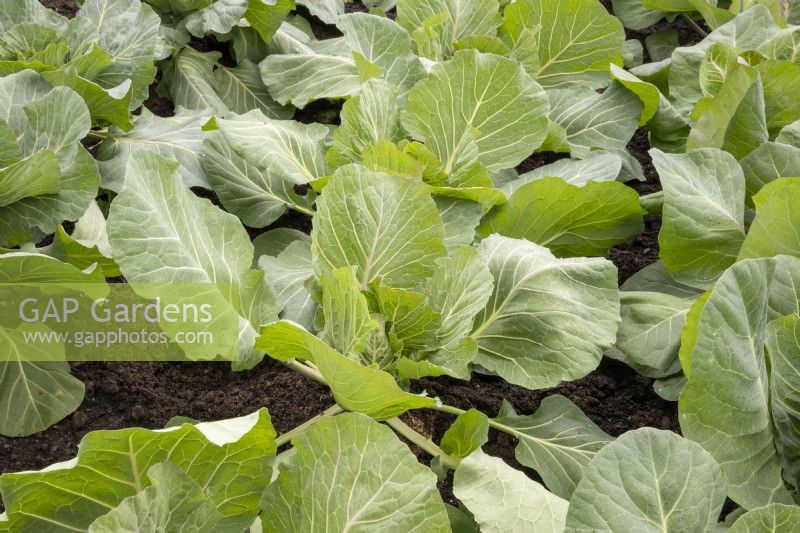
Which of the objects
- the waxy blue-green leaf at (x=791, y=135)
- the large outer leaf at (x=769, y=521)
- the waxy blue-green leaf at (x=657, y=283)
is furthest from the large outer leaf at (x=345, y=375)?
the waxy blue-green leaf at (x=791, y=135)

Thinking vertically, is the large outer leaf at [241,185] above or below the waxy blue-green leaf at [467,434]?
above

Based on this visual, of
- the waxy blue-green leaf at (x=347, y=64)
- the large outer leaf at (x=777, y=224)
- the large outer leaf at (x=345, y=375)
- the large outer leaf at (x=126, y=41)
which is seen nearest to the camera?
the large outer leaf at (x=345, y=375)

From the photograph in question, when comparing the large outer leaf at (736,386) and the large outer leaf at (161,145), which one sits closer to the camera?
the large outer leaf at (736,386)

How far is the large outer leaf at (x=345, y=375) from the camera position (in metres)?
1.78

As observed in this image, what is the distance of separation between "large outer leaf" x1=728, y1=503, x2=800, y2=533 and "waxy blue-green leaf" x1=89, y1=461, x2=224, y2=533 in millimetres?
901

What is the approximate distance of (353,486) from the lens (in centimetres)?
165

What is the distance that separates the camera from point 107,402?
233 cm

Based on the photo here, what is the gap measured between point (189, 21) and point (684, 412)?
7.06 feet

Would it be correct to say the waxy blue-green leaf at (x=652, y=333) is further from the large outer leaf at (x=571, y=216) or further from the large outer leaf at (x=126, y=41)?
the large outer leaf at (x=126, y=41)

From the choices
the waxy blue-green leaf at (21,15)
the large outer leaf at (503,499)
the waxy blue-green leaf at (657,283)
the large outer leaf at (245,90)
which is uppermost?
the waxy blue-green leaf at (21,15)

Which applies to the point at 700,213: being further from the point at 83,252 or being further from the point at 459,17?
the point at 83,252

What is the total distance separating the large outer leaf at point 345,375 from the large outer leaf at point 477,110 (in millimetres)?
837

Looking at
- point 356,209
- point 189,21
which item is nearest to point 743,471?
point 356,209

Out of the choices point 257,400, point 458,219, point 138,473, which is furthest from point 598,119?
point 138,473
